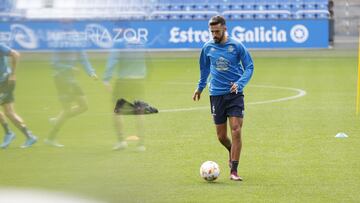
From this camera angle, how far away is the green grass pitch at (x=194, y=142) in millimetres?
2525

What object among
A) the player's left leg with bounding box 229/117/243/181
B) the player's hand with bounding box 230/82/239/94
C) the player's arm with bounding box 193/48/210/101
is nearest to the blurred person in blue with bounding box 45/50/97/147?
the player's hand with bounding box 230/82/239/94

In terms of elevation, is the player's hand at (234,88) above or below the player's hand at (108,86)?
below

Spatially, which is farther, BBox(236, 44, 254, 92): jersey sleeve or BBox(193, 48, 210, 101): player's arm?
BBox(193, 48, 210, 101): player's arm

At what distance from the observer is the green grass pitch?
2.53 m

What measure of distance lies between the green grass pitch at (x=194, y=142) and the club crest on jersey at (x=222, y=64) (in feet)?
4.50

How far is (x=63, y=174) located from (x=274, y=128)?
44.6 feet

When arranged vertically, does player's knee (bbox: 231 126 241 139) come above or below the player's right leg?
below

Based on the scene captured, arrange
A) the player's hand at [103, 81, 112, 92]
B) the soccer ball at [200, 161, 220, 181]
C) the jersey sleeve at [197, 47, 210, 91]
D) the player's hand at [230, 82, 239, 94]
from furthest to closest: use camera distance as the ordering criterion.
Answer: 1. the jersey sleeve at [197, 47, 210, 91]
2. the player's hand at [230, 82, 239, 94]
3. the soccer ball at [200, 161, 220, 181]
4. the player's hand at [103, 81, 112, 92]

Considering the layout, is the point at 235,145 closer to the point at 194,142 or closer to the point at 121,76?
the point at 194,142

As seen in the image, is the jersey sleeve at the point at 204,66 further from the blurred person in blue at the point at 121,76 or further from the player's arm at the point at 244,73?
the blurred person in blue at the point at 121,76

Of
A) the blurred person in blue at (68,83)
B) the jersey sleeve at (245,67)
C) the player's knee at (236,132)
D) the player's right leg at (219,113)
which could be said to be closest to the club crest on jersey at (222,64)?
the jersey sleeve at (245,67)

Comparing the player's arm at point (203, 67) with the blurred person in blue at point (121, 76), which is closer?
the blurred person in blue at point (121, 76)

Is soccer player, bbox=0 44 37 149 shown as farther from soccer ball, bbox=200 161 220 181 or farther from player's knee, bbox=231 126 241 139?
player's knee, bbox=231 126 241 139

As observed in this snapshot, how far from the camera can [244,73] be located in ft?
33.4
